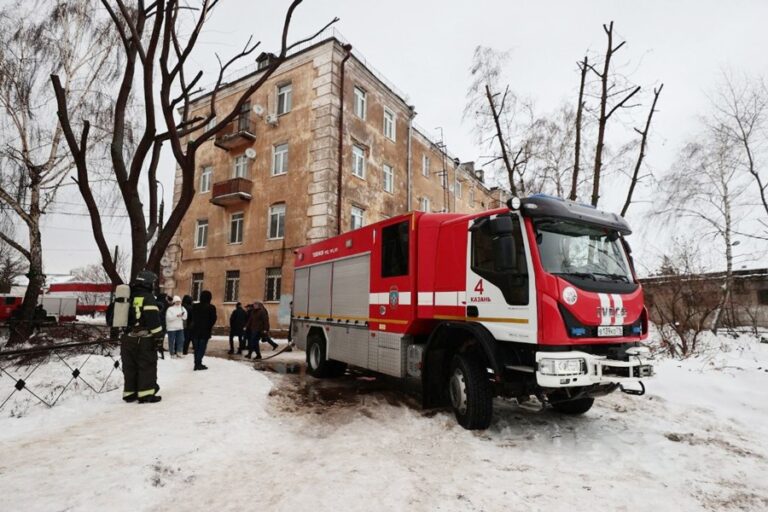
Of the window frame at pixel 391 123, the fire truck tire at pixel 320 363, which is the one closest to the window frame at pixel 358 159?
the window frame at pixel 391 123

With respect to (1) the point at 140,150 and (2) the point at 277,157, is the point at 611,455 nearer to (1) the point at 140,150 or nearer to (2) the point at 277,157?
(1) the point at 140,150

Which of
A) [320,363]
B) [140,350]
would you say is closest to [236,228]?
[320,363]

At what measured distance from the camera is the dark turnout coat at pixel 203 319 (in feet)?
32.0

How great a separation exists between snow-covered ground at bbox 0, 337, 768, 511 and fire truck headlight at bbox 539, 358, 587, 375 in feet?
3.02

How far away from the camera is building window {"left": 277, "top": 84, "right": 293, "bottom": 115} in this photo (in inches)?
824

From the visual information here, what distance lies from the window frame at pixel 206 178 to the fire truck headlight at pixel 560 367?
74.6ft

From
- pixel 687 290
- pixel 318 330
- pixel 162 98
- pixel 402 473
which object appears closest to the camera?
pixel 402 473

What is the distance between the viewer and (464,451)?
462 centimetres

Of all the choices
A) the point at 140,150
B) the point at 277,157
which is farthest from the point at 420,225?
the point at 277,157

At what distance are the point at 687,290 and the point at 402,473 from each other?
12.6 meters

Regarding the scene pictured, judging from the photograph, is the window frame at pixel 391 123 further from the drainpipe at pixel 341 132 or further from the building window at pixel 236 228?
the building window at pixel 236 228

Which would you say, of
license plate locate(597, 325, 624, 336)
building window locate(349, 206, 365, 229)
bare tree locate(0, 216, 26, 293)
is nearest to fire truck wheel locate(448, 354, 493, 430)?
license plate locate(597, 325, 624, 336)

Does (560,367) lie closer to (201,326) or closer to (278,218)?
(201,326)

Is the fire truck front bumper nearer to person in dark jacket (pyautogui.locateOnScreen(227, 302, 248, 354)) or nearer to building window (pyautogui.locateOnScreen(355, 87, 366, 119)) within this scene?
person in dark jacket (pyautogui.locateOnScreen(227, 302, 248, 354))
